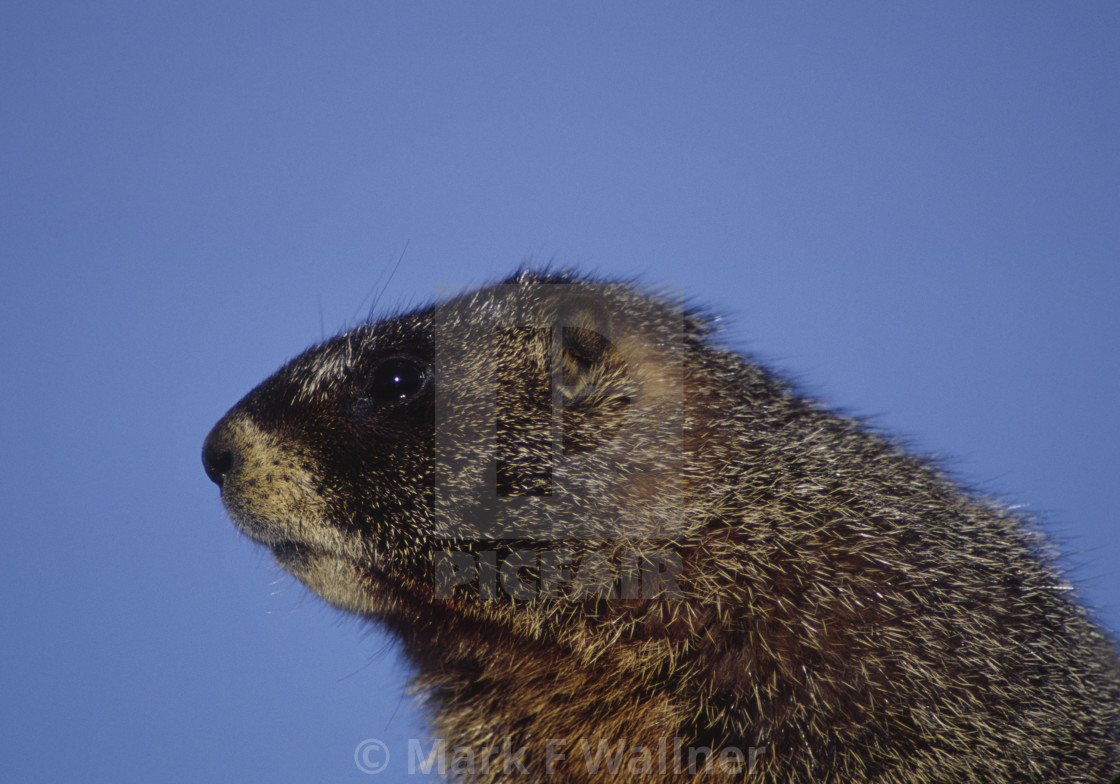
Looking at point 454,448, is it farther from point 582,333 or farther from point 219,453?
point 219,453

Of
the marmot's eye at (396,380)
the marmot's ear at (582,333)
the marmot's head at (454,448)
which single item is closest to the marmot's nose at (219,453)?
the marmot's head at (454,448)

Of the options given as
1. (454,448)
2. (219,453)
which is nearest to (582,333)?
(454,448)

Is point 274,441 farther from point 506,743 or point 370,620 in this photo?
point 506,743

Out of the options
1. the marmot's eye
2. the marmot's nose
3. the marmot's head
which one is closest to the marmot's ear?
the marmot's head

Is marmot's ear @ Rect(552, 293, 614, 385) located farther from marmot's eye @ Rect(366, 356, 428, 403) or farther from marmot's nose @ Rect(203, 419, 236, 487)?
marmot's nose @ Rect(203, 419, 236, 487)

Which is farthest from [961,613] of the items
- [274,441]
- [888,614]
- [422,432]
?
[274,441]

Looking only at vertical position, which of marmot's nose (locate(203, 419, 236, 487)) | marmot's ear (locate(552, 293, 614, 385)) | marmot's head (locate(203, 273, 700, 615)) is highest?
marmot's ear (locate(552, 293, 614, 385))

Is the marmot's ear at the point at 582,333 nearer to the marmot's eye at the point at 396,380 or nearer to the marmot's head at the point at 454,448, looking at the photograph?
the marmot's head at the point at 454,448
